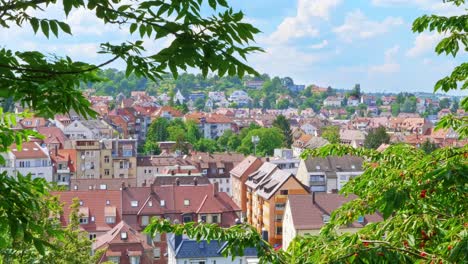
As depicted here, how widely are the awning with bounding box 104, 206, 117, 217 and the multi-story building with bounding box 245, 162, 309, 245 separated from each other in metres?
8.99

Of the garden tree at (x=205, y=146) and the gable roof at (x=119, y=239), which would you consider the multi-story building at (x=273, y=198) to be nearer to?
the gable roof at (x=119, y=239)

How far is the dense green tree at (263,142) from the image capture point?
333ft

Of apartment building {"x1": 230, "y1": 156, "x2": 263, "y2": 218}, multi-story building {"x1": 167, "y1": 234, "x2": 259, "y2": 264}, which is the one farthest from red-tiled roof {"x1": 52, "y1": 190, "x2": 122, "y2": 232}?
apartment building {"x1": 230, "y1": 156, "x2": 263, "y2": 218}

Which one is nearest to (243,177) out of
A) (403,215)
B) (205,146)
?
(205,146)

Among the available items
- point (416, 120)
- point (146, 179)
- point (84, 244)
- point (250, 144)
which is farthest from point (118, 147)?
point (416, 120)

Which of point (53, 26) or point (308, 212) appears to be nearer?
point (53, 26)

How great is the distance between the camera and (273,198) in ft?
150

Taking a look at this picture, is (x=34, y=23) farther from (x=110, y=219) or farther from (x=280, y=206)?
(x=280, y=206)

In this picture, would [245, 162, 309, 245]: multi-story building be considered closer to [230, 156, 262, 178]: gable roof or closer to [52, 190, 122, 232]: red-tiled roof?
[230, 156, 262, 178]: gable roof

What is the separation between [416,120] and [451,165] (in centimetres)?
12924

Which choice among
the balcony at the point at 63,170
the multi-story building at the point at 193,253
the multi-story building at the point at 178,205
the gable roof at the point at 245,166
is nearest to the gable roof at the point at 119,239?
the multi-story building at the point at 193,253

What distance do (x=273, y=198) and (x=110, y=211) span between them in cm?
1069

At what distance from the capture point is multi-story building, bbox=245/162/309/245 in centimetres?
4569

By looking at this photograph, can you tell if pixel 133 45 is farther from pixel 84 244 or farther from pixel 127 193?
pixel 127 193
